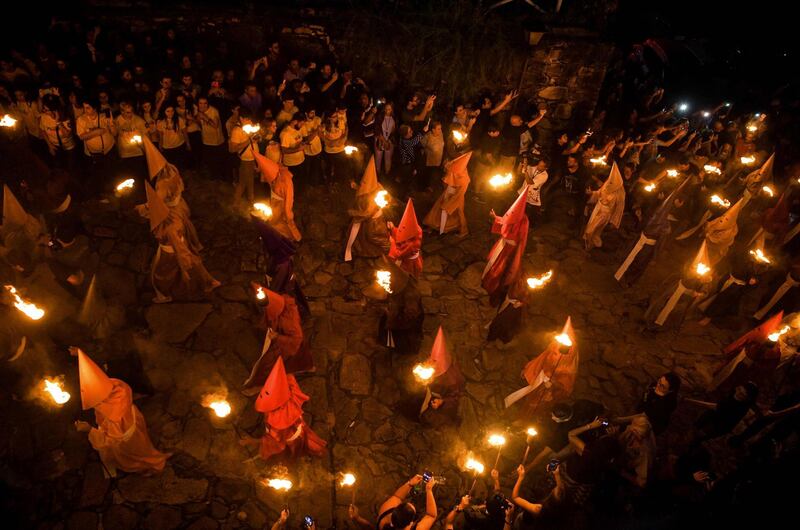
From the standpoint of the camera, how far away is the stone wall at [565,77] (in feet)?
35.6

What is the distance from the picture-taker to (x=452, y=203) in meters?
9.73

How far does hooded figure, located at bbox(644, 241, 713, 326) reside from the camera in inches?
298

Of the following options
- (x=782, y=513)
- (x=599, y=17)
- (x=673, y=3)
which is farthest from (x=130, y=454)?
(x=673, y=3)

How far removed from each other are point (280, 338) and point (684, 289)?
6277 mm

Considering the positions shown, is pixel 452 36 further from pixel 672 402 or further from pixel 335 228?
pixel 672 402

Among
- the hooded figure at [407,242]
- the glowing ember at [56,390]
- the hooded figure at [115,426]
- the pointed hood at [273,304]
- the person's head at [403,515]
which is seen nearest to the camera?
the person's head at [403,515]

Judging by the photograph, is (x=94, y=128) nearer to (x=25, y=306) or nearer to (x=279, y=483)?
(x=25, y=306)

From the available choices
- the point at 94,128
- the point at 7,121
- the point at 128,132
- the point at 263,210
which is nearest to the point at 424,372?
the point at 263,210

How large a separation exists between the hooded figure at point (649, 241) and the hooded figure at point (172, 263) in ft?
24.2

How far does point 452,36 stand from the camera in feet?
36.8

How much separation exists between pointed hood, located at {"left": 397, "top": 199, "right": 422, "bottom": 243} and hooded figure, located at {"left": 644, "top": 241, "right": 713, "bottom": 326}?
422cm

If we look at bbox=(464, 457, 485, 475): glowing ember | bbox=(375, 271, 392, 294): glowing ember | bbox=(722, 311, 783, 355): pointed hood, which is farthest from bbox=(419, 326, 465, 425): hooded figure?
bbox=(722, 311, 783, 355): pointed hood

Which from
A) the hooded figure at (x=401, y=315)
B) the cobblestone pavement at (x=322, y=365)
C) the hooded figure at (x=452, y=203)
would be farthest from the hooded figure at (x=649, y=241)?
the hooded figure at (x=401, y=315)

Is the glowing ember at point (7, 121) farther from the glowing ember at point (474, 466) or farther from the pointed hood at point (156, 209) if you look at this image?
the glowing ember at point (474, 466)
